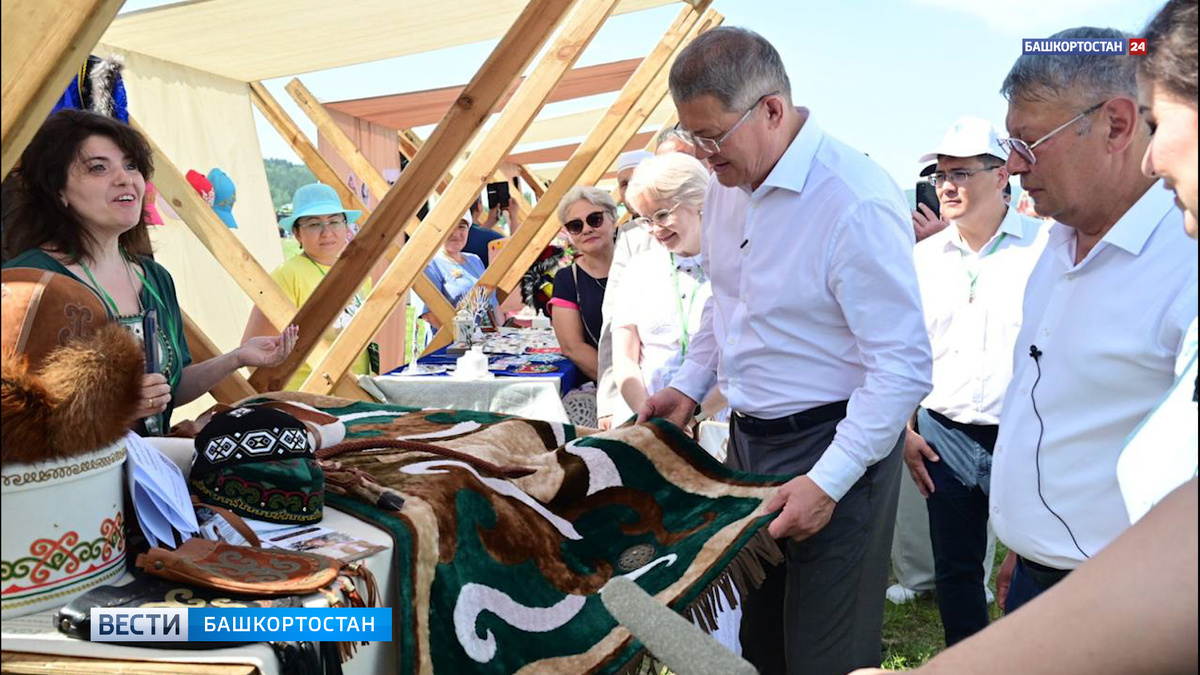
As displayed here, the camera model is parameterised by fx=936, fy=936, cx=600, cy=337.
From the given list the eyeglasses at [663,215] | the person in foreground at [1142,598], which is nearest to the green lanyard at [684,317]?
the eyeglasses at [663,215]

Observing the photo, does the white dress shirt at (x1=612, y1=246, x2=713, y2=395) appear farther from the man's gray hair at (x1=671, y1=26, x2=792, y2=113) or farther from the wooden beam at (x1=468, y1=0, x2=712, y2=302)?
the wooden beam at (x1=468, y1=0, x2=712, y2=302)

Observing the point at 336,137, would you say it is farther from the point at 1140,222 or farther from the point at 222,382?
the point at 1140,222

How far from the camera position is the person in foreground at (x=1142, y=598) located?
66 cm

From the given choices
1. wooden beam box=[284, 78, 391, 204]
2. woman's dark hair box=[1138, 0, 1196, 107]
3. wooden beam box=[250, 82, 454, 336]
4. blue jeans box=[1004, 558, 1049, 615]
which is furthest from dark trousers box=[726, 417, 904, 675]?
wooden beam box=[284, 78, 391, 204]

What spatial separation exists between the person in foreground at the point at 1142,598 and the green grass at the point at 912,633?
2.76 m

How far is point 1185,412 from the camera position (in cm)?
80

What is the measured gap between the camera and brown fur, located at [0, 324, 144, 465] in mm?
1093

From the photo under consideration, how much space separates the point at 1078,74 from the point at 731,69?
654mm

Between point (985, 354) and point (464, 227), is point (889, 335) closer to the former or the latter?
point (985, 354)

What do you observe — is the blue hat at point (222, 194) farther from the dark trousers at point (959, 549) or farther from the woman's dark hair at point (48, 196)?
the dark trousers at point (959, 549)

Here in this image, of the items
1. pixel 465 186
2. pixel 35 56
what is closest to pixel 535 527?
pixel 35 56

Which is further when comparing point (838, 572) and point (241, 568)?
point (838, 572)

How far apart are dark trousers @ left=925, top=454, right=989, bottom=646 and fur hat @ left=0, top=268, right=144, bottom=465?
247 centimetres

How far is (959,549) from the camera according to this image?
2936 millimetres
